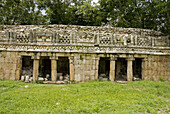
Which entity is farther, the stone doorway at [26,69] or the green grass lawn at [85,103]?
the stone doorway at [26,69]

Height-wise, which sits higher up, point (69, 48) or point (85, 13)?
point (85, 13)

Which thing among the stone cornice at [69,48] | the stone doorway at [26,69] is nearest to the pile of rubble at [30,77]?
the stone doorway at [26,69]

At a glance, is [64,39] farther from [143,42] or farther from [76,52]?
[143,42]

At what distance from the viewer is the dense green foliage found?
1738 centimetres

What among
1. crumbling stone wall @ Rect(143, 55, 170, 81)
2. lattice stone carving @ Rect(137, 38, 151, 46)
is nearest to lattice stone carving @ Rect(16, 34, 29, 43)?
lattice stone carving @ Rect(137, 38, 151, 46)

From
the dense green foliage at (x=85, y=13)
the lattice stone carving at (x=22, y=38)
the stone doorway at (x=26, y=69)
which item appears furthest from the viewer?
the dense green foliage at (x=85, y=13)

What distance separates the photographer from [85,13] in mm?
18125

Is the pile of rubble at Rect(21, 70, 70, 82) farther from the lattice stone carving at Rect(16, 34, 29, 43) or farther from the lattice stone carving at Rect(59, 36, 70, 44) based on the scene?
the lattice stone carving at Rect(59, 36, 70, 44)

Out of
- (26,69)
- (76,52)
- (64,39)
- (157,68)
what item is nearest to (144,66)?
(157,68)

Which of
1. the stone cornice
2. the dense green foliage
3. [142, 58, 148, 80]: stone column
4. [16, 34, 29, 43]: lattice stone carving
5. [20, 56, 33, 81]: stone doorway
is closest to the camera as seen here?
the stone cornice

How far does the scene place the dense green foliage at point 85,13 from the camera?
17.4 m

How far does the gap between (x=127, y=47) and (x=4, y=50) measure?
26.8ft

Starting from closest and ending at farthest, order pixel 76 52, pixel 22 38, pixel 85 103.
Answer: pixel 85 103 → pixel 76 52 → pixel 22 38

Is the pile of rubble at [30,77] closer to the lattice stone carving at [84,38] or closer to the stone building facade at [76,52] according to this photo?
the stone building facade at [76,52]
